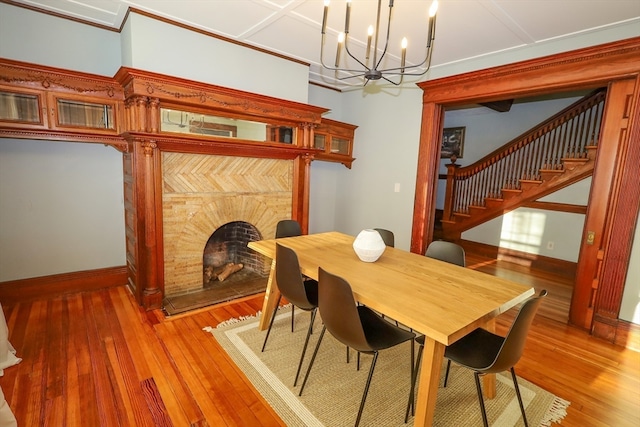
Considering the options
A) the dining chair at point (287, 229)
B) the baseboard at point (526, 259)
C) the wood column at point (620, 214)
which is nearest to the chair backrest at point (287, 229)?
the dining chair at point (287, 229)

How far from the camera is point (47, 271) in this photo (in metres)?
2.93

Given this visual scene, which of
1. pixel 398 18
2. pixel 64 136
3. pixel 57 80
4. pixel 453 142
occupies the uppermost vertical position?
pixel 398 18

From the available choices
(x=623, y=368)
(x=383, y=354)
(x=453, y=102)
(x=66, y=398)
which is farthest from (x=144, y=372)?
(x=453, y=102)

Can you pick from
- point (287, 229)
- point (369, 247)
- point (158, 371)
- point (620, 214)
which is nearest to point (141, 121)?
point (287, 229)

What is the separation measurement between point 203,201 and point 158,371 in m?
1.61

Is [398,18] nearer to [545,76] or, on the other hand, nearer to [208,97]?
[545,76]

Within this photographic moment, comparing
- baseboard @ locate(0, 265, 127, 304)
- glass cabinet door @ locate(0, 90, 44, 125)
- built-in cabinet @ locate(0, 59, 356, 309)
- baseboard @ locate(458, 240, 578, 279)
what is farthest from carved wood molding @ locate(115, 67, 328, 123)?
baseboard @ locate(458, 240, 578, 279)

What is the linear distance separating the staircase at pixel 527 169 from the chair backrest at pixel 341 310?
172 inches

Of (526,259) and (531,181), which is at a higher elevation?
(531,181)

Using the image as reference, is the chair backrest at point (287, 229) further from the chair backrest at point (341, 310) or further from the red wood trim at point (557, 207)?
the red wood trim at point (557, 207)

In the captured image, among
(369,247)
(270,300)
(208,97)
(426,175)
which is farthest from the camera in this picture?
(426,175)

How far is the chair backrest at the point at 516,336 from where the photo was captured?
1.31m

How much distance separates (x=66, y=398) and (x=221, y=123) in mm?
2447

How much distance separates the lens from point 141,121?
8.51 ft
